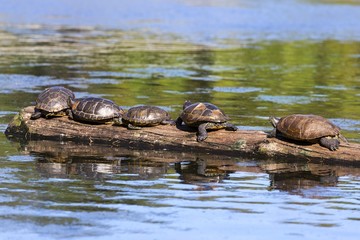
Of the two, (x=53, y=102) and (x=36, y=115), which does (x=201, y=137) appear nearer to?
(x=53, y=102)

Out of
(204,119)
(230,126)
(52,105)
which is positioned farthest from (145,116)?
(52,105)

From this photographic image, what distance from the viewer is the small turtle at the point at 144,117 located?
43.4 feet

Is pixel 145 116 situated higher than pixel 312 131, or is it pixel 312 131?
pixel 145 116

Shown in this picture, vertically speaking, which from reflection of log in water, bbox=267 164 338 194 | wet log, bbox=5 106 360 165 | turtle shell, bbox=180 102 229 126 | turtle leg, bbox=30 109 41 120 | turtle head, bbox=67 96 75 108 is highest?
turtle head, bbox=67 96 75 108

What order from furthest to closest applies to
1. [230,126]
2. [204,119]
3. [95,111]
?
[95,111] < [230,126] < [204,119]

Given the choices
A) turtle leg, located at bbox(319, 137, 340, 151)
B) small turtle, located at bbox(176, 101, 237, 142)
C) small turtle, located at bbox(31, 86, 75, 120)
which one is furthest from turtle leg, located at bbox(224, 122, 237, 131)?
small turtle, located at bbox(31, 86, 75, 120)

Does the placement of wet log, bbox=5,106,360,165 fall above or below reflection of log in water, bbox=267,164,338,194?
above

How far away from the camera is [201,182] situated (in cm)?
1125

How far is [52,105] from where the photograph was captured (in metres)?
13.9

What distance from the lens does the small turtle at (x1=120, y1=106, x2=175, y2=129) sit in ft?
43.4

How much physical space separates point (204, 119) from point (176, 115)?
12.7ft

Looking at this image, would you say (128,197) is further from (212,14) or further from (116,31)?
(212,14)

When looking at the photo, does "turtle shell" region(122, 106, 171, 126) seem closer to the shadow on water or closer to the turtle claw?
the shadow on water

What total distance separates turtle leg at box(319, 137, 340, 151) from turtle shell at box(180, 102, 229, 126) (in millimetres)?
1488
